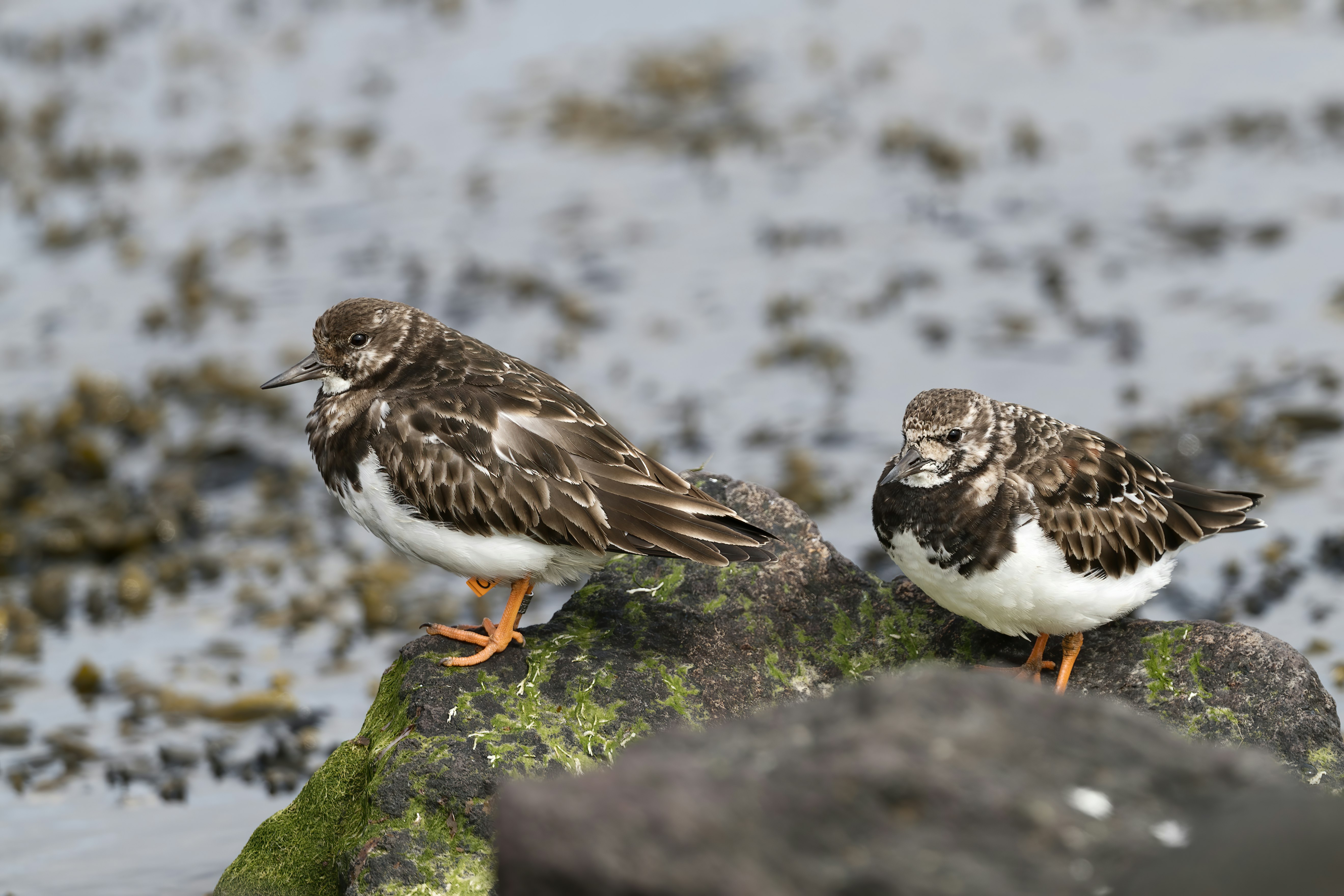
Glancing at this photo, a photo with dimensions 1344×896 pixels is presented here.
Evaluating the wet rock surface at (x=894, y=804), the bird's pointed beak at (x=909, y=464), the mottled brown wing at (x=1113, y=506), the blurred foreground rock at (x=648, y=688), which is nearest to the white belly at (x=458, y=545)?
the blurred foreground rock at (x=648, y=688)

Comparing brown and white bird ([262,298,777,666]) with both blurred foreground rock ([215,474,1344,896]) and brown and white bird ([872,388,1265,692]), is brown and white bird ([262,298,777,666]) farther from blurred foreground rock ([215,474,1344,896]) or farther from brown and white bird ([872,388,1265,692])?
brown and white bird ([872,388,1265,692])

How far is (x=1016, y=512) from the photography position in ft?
18.6

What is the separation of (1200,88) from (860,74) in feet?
14.0

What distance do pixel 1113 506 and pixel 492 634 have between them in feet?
8.77

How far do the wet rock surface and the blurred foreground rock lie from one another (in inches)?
87.0

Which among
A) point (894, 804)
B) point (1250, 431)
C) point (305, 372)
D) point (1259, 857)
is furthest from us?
point (1250, 431)

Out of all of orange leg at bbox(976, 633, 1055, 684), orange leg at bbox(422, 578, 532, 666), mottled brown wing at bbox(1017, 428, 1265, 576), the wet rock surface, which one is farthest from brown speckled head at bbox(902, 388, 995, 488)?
the wet rock surface

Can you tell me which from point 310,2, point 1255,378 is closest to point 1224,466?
point 1255,378

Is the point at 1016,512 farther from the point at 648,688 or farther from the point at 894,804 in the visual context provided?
the point at 894,804

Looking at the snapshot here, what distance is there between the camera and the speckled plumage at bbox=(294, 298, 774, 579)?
5902 millimetres

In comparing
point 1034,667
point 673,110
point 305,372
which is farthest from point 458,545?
point 673,110

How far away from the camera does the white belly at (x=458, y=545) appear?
602 centimetres

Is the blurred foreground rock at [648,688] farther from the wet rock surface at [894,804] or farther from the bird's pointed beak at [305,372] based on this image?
the wet rock surface at [894,804]

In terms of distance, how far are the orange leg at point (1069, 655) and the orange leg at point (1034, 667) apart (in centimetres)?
9
